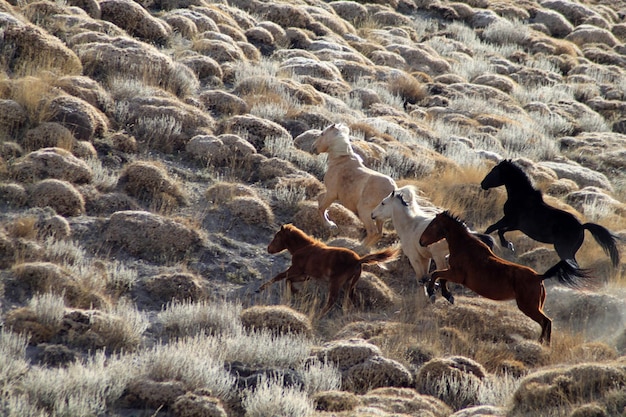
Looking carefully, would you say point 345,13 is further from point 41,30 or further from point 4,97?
point 4,97

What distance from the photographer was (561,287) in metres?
12.8

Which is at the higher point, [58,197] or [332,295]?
[58,197]

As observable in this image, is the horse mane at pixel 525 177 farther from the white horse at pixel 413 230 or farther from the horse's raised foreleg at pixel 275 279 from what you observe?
the horse's raised foreleg at pixel 275 279

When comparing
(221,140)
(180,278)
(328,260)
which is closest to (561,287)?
(328,260)

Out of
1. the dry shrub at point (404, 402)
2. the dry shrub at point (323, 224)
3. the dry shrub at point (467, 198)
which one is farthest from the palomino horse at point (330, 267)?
the dry shrub at point (467, 198)

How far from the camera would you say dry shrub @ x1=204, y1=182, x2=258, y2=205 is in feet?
46.9

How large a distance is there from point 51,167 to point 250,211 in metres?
3.28

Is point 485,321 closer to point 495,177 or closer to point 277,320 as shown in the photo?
point 495,177

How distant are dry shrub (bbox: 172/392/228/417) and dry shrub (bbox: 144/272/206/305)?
3.22 meters

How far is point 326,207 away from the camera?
1394 cm

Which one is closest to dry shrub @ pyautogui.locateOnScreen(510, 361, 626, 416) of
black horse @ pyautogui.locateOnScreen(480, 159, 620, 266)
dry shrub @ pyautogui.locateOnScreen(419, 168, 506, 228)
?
black horse @ pyautogui.locateOnScreen(480, 159, 620, 266)

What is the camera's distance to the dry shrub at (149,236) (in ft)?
40.4

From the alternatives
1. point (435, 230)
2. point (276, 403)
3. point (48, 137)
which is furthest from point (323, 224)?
point (276, 403)

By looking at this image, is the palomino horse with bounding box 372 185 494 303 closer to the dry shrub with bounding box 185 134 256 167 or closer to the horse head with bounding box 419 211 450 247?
the horse head with bounding box 419 211 450 247
